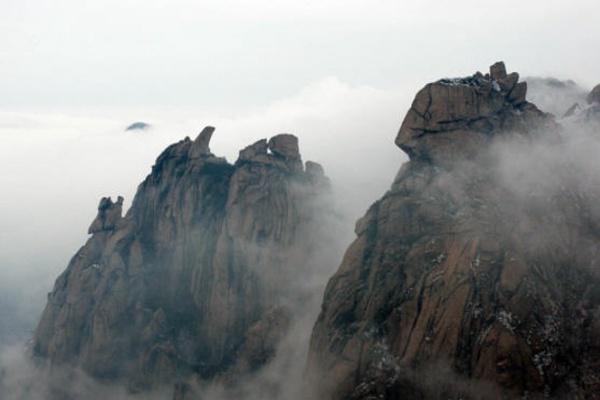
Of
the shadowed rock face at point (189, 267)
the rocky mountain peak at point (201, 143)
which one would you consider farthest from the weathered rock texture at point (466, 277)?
the rocky mountain peak at point (201, 143)

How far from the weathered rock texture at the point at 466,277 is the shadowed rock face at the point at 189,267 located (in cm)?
3632

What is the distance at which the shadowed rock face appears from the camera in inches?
5305

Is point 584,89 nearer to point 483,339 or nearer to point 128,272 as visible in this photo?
point 483,339

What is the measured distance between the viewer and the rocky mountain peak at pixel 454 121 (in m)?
102

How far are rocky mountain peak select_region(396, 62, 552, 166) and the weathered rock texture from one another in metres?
0.20

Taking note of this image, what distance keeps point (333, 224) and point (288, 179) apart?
50.4 feet

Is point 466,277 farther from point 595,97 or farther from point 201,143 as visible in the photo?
point 201,143

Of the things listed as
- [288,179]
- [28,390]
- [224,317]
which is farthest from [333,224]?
[28,390]

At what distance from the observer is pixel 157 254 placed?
14750 cm

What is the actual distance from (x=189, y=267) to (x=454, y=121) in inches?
2881

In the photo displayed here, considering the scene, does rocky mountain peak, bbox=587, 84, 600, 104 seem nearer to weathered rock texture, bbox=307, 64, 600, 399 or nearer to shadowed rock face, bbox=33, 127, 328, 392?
weathered rock texture, bbox=307, 64, 600, 399

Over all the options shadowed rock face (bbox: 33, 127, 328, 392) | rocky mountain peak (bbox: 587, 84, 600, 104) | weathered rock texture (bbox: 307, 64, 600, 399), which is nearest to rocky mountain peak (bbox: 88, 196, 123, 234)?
shadowed rock face (bbox: 33, 127, 328, 392)

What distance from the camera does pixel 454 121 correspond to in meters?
103

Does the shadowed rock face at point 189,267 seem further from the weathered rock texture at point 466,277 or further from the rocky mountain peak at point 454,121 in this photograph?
the rocky mountain peak at point 454,121
